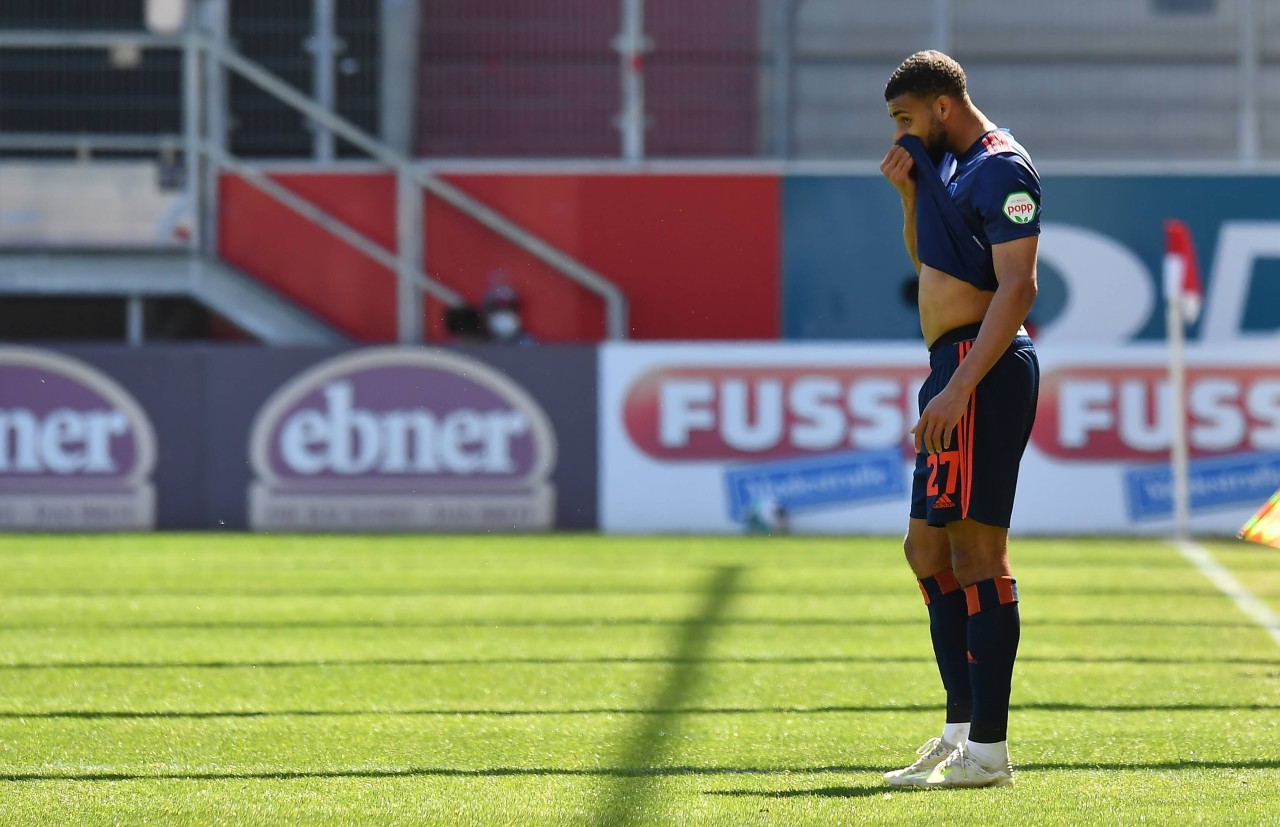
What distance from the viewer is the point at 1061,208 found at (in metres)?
17.1

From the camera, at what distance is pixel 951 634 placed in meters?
4.85

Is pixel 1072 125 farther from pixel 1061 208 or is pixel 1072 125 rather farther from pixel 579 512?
pixel 579 512

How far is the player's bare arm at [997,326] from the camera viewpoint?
4.51 m

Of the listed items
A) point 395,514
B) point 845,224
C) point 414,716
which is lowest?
point 395,514

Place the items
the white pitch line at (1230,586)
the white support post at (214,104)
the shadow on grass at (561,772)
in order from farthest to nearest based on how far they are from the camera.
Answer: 1. the white support post at (214,104)
2. the white pitch line at (1230,586)
3. the shadow on grass at (561,772)

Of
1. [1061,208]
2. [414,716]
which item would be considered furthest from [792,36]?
[414,716]

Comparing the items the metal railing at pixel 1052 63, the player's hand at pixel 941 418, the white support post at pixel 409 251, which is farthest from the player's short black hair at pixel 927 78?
the metal railing at pixel 1052 63

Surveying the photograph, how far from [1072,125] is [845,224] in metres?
2.22

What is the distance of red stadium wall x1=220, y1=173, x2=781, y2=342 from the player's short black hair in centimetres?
1232

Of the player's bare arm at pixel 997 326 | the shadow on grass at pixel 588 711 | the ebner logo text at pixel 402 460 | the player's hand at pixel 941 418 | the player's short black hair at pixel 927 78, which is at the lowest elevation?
the ebner logo text at pixel 402 460

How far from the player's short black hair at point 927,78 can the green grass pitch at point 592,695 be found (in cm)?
172

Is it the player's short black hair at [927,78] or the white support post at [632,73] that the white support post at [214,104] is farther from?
the player's short black hair at [927,78]

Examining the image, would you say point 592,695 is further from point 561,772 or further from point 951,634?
point 951,634

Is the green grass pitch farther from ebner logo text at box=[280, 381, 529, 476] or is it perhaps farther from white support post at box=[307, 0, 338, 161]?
white support post at box=[307, 0, 338, 161]
